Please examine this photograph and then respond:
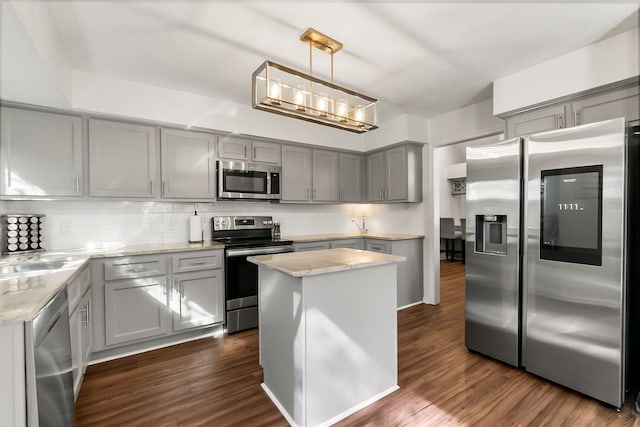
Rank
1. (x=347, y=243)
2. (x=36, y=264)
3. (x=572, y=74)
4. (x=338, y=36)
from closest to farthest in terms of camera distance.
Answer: (x=338, y=36), (x=36, y=264), (x=572, y=74), (x=347, y=243)

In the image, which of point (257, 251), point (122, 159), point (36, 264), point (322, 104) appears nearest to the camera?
point (322, 104)

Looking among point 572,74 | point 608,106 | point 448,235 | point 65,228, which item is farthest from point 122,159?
point 448,235

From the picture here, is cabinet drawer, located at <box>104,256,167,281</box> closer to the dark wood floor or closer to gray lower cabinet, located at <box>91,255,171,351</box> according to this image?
gray lower cabinet, located at <box>91,255,171,351</box>

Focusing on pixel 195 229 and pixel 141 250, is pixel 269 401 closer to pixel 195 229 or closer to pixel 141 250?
pixel 141 250

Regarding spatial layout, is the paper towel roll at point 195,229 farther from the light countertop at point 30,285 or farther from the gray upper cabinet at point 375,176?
the gray upper cabinet at point 375,176

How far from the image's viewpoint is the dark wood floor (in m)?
1.87

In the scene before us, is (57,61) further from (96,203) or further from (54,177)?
(96,203)

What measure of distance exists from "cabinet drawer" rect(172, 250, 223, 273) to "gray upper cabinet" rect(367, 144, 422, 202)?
7.90ft

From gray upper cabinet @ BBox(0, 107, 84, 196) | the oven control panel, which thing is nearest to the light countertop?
gray upper cabinet @ BBox(0, 107, 84, 196)

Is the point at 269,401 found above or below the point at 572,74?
below

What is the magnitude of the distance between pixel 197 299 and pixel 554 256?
3.10 m

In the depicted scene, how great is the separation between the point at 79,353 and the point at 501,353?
3201 millimetres

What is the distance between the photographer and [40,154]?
2545mm

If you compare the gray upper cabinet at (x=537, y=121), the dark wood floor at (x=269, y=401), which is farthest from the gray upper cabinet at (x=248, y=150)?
the gray upper cabinet at (x=537, y=121)
